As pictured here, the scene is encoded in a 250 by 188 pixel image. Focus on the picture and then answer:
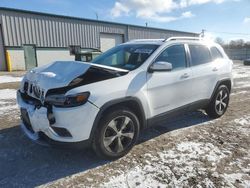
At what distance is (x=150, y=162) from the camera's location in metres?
3.13

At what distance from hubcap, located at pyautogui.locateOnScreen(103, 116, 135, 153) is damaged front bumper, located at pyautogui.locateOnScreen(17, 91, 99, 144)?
0.37 m

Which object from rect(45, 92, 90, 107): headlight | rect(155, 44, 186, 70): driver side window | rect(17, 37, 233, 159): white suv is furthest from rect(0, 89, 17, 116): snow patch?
rect(155, 44, 186, 70): driver side window

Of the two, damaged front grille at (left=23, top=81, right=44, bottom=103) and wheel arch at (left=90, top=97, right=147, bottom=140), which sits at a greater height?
damaged front grille at (left=23, top=81, right=44, bottom=103)

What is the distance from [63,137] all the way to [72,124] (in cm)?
23

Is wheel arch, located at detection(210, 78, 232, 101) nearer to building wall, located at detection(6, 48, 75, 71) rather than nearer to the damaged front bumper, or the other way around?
the damaged front bumper

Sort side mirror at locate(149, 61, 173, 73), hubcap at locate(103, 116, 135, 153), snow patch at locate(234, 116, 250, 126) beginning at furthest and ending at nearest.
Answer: snow patch at locate(234, 116, 250, 126) → side mirror at locate(149, 61, 173, 73) → hubcap at locate(103, 116, 135, 153)

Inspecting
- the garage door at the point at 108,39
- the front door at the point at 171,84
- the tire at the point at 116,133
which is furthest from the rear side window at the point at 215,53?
the garage door at the point at 108,39

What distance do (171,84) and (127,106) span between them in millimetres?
984

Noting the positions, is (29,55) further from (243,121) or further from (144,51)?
(243,121)

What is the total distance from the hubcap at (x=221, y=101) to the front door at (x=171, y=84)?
47.1 inches

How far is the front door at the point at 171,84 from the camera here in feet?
11.4

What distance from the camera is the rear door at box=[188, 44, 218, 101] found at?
13.9 feet

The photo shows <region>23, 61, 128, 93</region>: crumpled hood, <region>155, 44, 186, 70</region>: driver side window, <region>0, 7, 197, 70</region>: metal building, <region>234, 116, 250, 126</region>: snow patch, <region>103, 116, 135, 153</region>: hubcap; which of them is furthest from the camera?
<region>0, 7, 197, 70</region>: metal building

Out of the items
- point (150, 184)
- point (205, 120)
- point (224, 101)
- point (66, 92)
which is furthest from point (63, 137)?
point (224, 101)
